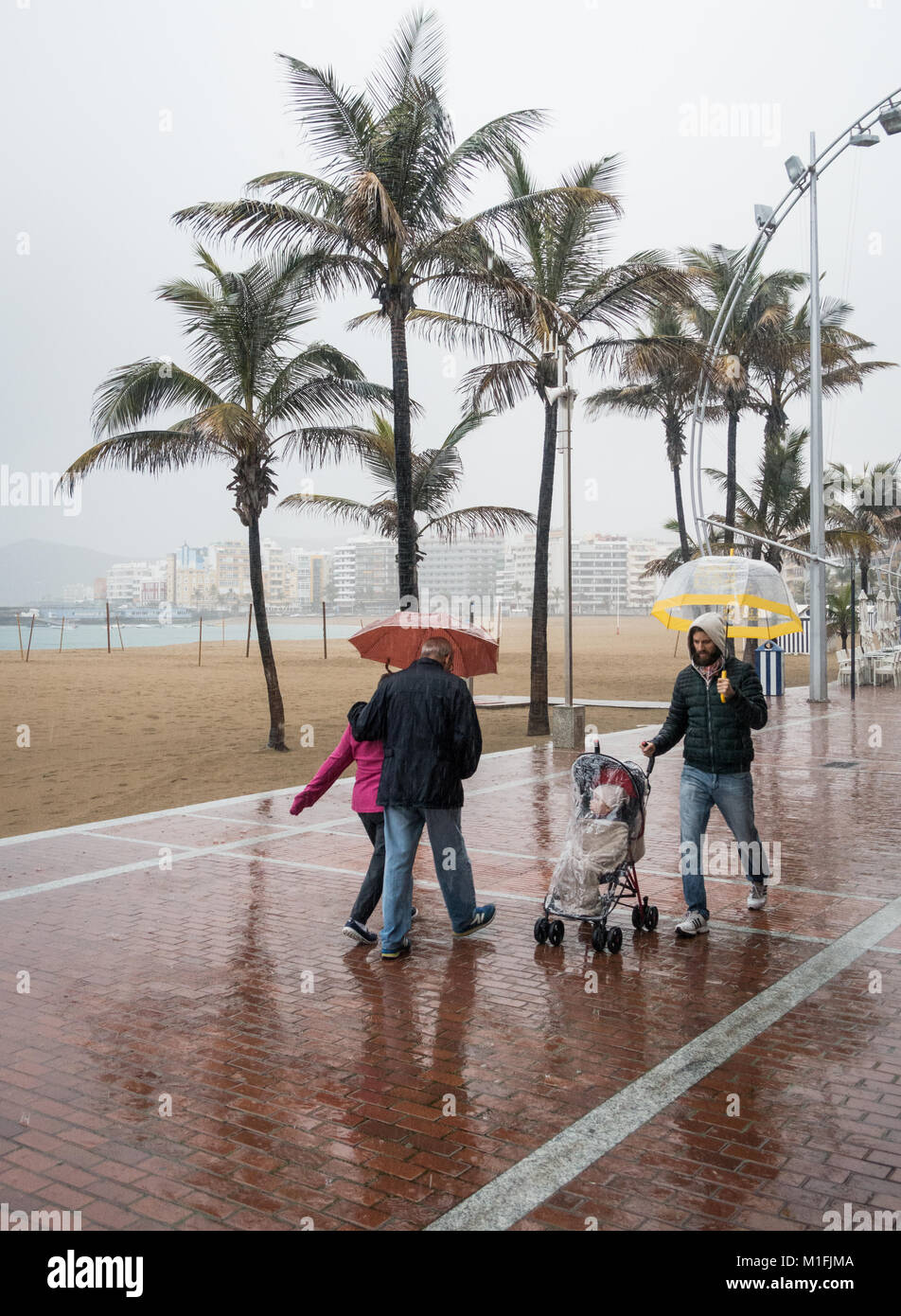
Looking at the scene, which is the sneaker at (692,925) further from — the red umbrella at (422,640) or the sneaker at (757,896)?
the red umbrella at (422,640)

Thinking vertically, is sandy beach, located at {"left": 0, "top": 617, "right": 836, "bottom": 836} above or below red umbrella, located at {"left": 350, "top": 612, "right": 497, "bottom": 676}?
below

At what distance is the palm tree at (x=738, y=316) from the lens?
29.1 m

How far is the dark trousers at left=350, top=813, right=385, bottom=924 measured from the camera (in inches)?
266

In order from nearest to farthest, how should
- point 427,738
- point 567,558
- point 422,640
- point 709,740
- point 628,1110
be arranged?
point 628,1110 < point 427,738 < point 709,740 < point 422,640 < point 567,558

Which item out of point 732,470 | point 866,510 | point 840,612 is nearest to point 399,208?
point 732,470

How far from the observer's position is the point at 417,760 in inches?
245

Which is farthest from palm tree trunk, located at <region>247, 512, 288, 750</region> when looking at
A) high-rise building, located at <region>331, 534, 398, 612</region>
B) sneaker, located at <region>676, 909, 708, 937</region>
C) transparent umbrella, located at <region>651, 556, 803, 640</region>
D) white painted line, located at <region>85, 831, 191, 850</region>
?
high-rise building, located at <region>331, 534, 398, 612</region>

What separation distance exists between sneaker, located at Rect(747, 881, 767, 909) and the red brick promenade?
Result: 0.07m

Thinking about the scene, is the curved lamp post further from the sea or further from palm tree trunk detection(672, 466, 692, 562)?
the sea

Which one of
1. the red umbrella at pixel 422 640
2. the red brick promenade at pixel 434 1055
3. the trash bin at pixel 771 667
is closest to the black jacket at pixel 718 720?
the red brick promenade at pixel 434 1055

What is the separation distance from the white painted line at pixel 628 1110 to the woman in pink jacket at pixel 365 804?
7.42 ft

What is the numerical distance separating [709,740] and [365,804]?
210cm

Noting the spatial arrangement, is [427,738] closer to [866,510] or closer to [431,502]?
[431,502]
